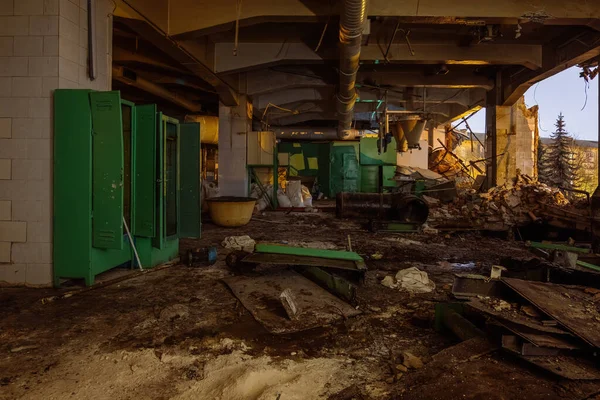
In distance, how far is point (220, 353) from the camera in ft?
7.18

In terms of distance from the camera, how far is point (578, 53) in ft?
21.4

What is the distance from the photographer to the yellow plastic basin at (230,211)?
685 cm

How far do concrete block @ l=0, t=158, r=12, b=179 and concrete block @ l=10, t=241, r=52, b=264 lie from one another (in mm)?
653

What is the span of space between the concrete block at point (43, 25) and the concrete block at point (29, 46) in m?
0.06

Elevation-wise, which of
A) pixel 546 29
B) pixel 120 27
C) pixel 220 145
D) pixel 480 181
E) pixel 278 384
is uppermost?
pixel 546 29

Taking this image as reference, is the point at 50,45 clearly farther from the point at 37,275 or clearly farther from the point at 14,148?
the point at 37,275

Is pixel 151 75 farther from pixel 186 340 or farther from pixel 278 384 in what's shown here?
pixel 278 384

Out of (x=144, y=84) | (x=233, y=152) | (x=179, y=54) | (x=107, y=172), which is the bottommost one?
(x=107, y=172)

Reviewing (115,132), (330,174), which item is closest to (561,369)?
(115,132)

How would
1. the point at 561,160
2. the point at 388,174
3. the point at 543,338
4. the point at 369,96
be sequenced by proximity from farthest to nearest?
the point at 561,160 → the point at 388,174 → the point at 369,96 → the point at 543,338

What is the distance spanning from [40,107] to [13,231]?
1.20 m

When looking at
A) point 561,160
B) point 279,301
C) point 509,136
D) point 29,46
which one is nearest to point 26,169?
point 29,46

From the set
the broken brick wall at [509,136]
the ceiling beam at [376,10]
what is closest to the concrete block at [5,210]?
the ceiling beam at [376,10]

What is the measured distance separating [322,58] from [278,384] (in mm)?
6221
